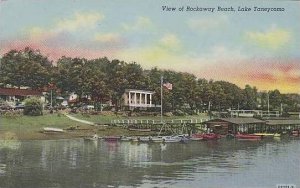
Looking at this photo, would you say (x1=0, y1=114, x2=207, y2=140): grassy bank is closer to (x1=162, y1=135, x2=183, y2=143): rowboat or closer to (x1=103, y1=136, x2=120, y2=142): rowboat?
(x1=103, y1=136, x2=120, y2=142): rowboat

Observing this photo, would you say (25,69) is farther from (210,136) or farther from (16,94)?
(210,136)

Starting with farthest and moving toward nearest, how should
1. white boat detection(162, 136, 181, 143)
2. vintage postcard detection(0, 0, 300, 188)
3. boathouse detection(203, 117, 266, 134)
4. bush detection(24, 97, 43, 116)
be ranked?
white boat detection(162, 136, 181, 143)
boathouse detection(203, 117, 266, 134)
bush detection(24, 97, 43, 116)
vintage postcard detection(0, 0, 300, 188)

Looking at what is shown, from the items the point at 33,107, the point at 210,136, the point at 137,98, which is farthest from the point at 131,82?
the point at 210,136

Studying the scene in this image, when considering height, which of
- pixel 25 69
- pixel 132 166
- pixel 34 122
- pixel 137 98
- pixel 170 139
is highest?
pixel 25 69

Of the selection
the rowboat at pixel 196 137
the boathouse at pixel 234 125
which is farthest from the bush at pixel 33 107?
the rowboat at pixel 196 137

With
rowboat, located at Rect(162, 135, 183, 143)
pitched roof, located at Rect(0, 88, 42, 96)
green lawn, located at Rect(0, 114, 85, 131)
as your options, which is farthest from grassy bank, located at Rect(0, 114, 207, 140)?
rowboat, located at Rect(162, 135, 183, 143)

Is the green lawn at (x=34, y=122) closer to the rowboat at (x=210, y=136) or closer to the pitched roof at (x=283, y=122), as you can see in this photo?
the rowboat at (x=210, y=136)
